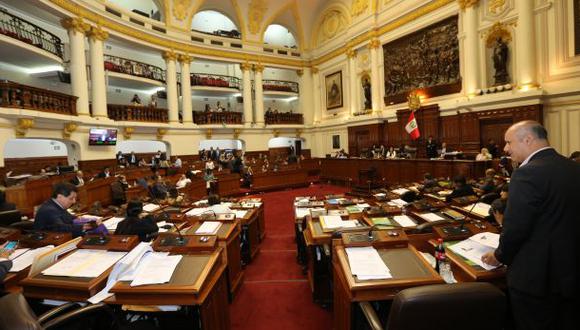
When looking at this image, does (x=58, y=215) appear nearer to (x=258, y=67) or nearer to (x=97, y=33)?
(x=97, y=33)

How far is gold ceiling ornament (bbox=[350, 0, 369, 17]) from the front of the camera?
45.6ft

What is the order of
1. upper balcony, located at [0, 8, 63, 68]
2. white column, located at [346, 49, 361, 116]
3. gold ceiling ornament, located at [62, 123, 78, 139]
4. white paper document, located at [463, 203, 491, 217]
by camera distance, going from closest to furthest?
white paper document, located at [463, 203, 491, 217]
upper balcony, located at [0, 8, 63, 68]
gold ceiling ornament, located at [62, 123, 78, 139]
white column, located at [346, 49, 361, 116]

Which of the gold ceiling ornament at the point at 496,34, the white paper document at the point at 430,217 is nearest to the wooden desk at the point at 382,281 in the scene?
the white paper document at the point at 430,217

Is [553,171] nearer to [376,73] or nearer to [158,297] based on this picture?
[158,297]

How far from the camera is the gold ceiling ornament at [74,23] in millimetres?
9922

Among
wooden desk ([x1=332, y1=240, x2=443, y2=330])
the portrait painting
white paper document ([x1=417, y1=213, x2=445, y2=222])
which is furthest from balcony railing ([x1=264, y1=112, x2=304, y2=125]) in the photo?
wooden desk ([x1=332, y1=240, x2=443, y2=330])

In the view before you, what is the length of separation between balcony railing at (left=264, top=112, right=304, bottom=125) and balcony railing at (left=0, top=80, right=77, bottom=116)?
1023 centimetres

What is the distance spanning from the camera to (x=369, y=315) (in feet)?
4.99

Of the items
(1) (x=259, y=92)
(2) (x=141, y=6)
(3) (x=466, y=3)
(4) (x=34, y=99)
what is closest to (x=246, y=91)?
(1) (x=259, y=92)

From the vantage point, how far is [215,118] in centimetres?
1600

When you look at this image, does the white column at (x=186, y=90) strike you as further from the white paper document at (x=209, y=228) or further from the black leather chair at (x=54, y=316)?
the black leather chair at (x=54, y=316)

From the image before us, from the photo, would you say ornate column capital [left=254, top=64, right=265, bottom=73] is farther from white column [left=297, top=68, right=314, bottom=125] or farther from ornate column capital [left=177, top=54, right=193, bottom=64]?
ornate column capital [left=177, top=54, right=193, bottom=64]

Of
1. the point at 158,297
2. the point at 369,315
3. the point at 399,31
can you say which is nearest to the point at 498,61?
the point at 399,31

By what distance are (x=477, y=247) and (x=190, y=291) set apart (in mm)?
1932
